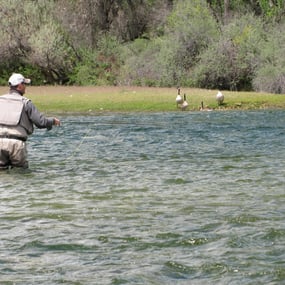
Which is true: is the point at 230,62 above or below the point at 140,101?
above

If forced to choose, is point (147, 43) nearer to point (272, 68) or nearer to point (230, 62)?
point (230, 62)

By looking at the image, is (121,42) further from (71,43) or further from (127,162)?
(127,162)

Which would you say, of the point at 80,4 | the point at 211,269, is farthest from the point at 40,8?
the point at 211,269

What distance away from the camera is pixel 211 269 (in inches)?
316

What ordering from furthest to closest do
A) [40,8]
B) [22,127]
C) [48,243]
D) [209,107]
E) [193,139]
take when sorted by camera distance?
[40,8] → [209,107] → [193,139] → [22,127] → [48,243]

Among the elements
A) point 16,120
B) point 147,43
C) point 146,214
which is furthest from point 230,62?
point 146,214

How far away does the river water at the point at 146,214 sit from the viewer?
809 centimetres

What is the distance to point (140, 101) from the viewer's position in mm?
39781

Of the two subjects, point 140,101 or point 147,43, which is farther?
point 147,43

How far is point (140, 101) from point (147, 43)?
14007 mm

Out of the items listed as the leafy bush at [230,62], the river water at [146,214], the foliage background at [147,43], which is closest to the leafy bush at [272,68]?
the foliage background at [147,43]

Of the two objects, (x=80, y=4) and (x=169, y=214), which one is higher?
(x=80, y=4)

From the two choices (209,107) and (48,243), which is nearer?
(48,243)

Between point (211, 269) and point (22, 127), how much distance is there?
8009mm
